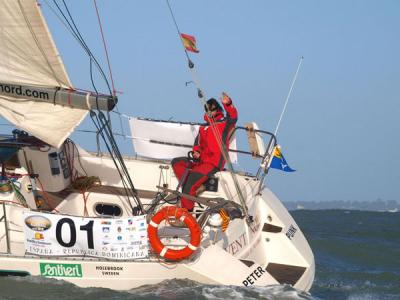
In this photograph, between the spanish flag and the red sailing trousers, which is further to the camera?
the red sailing trousers

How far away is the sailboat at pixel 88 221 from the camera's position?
851cm

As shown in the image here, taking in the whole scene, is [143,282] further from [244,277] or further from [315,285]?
[315,285]

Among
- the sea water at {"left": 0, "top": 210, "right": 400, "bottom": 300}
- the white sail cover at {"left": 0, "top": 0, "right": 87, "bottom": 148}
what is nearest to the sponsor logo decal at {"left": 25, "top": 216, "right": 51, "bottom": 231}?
the sea water at {"left": 0, "top": 210, "right": 400, "bottom": 300}

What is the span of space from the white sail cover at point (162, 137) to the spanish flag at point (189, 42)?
1.60 m

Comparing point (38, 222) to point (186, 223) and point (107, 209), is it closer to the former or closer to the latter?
point (186, 223)

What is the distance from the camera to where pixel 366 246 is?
1383 cm

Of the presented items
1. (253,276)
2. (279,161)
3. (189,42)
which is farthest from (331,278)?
(189,42)

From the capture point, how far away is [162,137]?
A: 37.5 ft

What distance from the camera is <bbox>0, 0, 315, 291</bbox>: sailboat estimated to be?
8508 millimetres

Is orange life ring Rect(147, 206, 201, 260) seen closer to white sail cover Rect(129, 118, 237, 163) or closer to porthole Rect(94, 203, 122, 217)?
porthole Rect(94, 203, 122, 217)

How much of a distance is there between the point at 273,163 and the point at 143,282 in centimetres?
286

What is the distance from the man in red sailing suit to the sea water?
6.92ft

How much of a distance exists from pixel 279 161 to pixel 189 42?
2.06 m

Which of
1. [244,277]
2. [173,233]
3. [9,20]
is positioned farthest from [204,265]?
[9,20]
